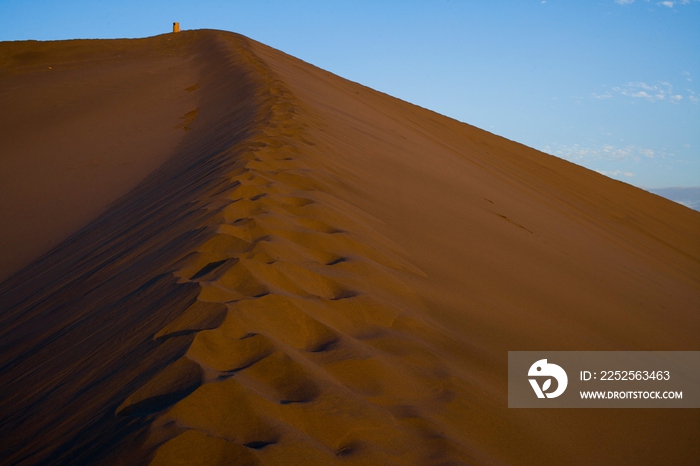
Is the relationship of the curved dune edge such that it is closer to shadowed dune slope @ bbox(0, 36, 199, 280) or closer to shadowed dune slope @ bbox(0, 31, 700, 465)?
shadowed dune slope @ bbox(0, 31, 700, 465)

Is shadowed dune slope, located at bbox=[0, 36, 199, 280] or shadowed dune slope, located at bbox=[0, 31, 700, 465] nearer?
shadowed dune slope, located at bbox=[0, 31, 700, 465]

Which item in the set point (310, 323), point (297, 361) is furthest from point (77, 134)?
point (297, 361)

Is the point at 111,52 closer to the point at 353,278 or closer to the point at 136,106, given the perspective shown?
the point at 136,106

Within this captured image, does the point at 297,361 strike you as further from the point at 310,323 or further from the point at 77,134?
the point at 77,134

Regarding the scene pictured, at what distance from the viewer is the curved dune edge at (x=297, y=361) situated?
1512 millimetres

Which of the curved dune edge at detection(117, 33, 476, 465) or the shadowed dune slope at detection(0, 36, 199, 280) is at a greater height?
the shadowed dune slope at detection(0, 36, 199, 280)

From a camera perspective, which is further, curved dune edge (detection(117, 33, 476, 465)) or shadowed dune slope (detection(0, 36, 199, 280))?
shadowed dune slope (detection(0, 36, 199, 280))

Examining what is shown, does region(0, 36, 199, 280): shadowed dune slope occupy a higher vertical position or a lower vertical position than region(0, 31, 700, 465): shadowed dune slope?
higher

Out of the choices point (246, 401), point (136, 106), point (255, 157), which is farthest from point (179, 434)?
point (136, 106)

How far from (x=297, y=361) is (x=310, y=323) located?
33 cm

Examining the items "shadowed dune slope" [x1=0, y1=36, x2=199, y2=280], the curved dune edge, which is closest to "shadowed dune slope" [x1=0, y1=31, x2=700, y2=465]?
the curved dune edge

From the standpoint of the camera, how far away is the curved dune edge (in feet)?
4.96

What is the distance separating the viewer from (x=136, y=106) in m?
10.6

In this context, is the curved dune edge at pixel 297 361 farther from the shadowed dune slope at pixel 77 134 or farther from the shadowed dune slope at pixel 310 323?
the shadowed dune slope at pixel 77 134
